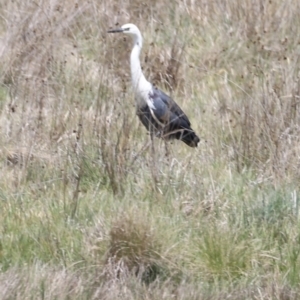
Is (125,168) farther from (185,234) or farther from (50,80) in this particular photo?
(50,80)

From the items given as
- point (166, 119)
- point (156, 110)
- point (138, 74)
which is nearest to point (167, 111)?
point (166, 119)

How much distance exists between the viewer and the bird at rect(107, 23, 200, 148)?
6777 mm

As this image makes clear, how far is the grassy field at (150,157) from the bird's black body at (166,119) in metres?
0.09

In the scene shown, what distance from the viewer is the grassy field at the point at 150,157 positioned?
5.07 metres

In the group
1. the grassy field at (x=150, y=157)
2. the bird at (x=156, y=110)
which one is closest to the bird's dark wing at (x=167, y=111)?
the bird at (x=156, y=110)

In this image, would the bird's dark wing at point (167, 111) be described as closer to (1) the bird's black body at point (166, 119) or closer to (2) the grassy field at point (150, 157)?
(1) the bird's black body at point (166, 119)

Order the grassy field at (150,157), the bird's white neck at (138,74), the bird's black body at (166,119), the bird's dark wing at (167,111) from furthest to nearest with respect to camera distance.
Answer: the bird's white neck at (138,74), the bird's dark wing at (167,111), the bird's black body at (166,119), the grassy field at (150,157)

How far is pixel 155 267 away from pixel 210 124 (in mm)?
2449

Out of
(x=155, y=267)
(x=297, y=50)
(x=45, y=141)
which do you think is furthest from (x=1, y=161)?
(x=297, y=50)

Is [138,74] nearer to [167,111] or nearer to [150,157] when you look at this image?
[167,111]

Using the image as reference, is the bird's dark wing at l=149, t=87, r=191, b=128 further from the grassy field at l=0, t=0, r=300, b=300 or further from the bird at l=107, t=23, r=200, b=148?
the grassy field at l=0, t=0, r=300, b=300

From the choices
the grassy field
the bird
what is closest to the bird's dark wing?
the bird

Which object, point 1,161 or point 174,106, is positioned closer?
point 1,161

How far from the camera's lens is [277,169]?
609 centimetres
